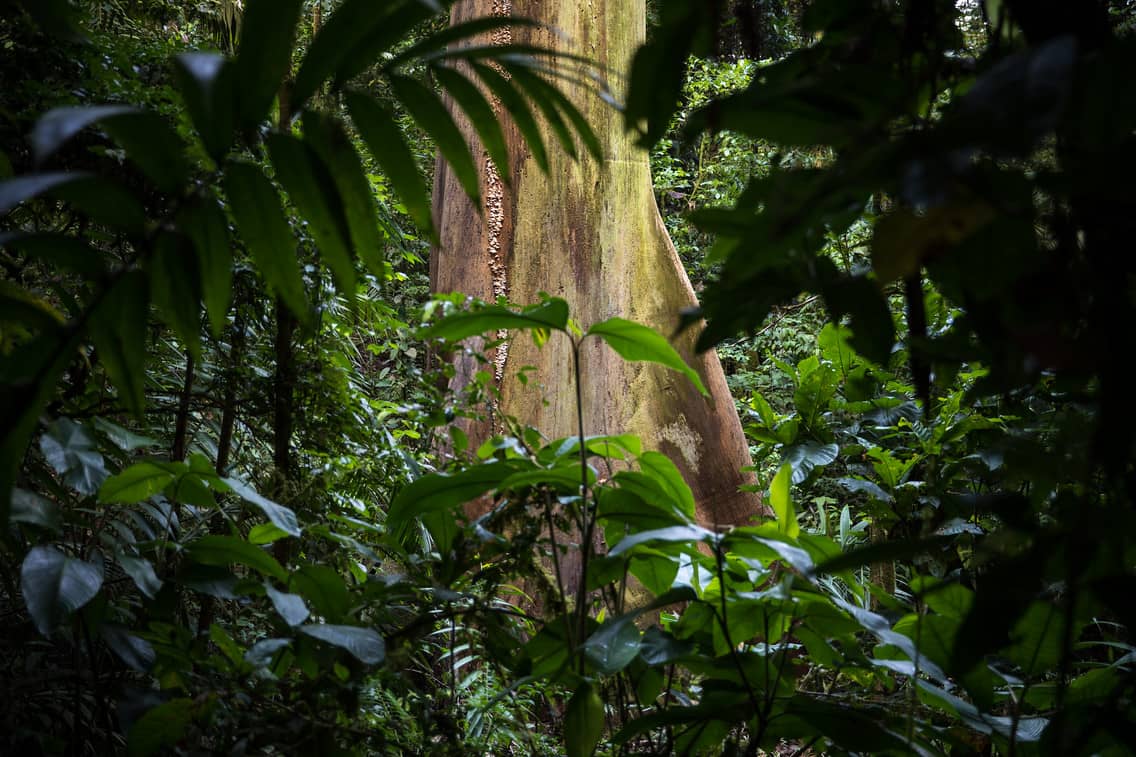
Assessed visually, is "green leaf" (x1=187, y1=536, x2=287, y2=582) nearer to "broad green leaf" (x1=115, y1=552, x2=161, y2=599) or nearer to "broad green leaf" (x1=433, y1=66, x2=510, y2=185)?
"broad green leaf" (x1=115, y1=552, x2=161, y2=599)

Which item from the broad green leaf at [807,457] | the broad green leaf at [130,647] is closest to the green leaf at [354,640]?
the broad green leaf at [130,647]

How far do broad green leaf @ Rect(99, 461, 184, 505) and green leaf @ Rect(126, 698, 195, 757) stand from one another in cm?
27

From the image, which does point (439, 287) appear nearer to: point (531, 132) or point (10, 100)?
point (10, 100)

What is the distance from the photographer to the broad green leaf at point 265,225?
703 mm

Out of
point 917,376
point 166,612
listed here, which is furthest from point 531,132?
point 166,612

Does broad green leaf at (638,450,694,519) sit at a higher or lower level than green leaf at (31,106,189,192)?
lower

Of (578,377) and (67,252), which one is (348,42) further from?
(578,377)

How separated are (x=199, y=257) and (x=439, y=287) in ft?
11.2

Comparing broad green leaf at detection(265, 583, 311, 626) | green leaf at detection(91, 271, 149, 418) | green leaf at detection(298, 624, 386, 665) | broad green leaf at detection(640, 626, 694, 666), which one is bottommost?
broad green leaf at detection(640, 626, 694, 666)

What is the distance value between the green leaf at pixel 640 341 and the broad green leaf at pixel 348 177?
0.38 metres

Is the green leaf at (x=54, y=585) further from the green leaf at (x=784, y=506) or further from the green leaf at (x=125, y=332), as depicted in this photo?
the green leaf at (x=784, y=506)

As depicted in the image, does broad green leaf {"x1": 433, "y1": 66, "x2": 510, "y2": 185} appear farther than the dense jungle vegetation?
Yes

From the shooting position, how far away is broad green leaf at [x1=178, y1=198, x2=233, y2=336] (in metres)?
0.65

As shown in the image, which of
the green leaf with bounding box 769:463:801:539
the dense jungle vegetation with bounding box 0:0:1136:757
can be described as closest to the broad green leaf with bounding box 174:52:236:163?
the dense jungle vegetation with bounding box 0:0:1136:757
